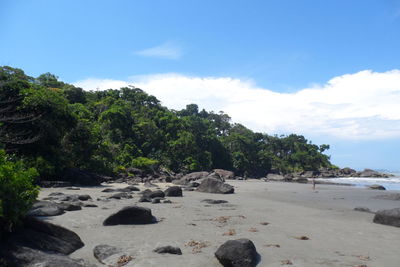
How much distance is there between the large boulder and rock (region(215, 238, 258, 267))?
7.55m

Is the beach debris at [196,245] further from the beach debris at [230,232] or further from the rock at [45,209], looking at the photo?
the rock at [45,209]

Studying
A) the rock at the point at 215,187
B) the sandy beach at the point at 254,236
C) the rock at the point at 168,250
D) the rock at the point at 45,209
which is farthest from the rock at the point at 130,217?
the rock at the point at 215,187

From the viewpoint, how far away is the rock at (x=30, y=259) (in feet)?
19.6

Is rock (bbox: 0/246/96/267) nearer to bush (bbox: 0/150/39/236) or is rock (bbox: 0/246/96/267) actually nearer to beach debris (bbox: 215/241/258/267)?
bush (bbox: 0/150/39/236)

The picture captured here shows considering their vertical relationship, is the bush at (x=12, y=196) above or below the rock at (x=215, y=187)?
above

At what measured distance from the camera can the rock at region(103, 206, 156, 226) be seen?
1066 cm

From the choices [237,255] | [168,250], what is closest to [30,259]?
[168,250]

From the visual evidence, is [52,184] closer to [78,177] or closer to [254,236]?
[78,177]

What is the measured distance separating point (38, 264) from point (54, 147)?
2365 cm

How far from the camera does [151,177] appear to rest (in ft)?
142

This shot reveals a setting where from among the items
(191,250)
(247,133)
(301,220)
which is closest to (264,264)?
(191,250)

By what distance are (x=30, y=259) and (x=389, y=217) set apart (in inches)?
471

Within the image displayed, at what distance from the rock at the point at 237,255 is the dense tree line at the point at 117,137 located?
42.9 ft

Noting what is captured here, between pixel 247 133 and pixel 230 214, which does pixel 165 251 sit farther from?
pixel 247 133
